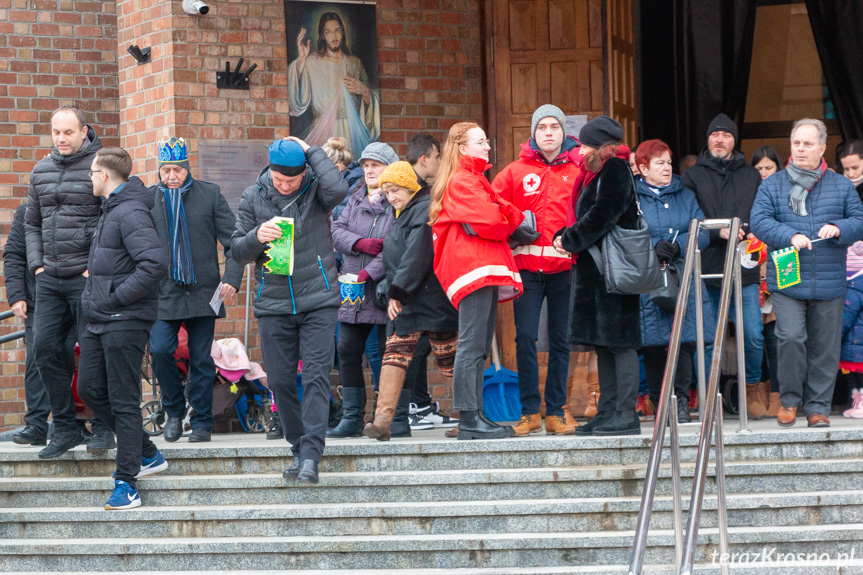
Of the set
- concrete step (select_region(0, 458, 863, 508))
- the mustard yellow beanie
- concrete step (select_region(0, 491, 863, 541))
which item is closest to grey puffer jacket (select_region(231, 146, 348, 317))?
the mustard yellow beanie

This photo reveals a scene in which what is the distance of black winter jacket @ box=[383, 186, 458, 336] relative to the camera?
6250 mm

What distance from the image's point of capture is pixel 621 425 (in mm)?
6090

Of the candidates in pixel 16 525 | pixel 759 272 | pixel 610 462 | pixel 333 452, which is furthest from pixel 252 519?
pixel 759 272

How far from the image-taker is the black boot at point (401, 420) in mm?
6535

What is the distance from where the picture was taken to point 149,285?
5766mm

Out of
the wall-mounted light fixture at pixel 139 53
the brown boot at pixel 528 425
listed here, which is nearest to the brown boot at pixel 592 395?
the brown boot at pixel 528 425

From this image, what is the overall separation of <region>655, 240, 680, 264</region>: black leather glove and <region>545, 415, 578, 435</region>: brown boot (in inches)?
45.3

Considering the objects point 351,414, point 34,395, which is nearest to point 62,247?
point 34,395

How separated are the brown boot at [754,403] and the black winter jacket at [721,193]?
2.27ft

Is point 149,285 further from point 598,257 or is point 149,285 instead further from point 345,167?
point 598,257

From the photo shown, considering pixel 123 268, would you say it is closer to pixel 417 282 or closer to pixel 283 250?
pixel 283 250

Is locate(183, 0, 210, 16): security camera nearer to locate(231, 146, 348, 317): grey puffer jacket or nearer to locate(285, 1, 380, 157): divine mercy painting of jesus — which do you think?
locate(285, 1, 380, 157): divine mercy painting of jesus

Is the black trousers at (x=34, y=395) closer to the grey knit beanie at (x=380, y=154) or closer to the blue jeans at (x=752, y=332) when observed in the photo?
the grey knit beanie at (x=380, y=154)

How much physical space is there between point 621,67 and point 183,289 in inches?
164
